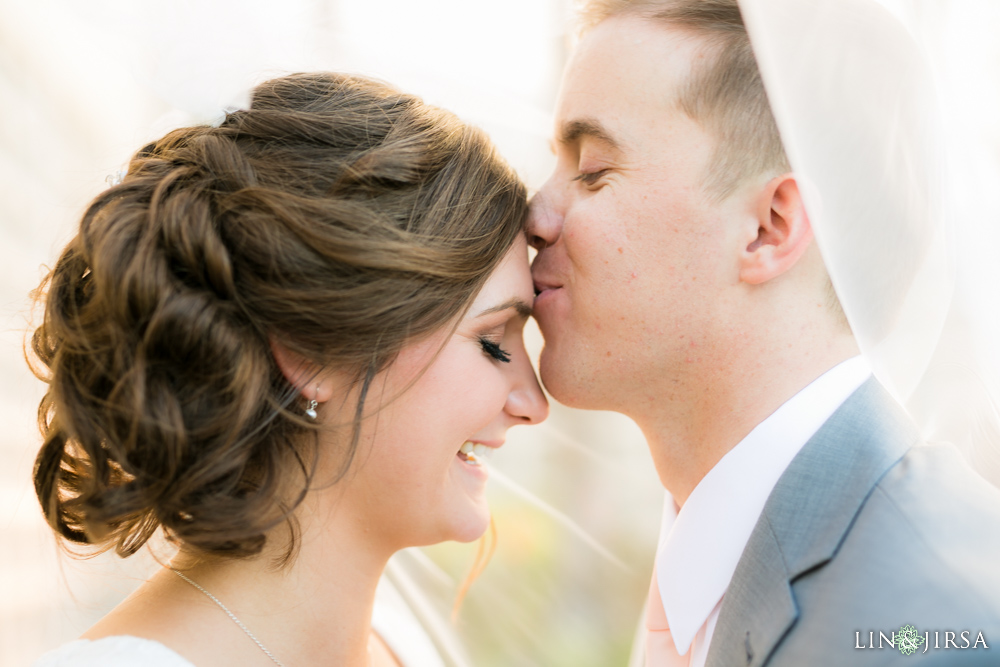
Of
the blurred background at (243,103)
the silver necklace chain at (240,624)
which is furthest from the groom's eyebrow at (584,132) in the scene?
the silver necklace chain at (240,624)

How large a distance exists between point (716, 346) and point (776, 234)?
32 cm

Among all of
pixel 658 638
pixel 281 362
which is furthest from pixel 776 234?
pixel 281 362

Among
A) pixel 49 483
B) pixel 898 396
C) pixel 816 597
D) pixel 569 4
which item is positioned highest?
pixel 569 4

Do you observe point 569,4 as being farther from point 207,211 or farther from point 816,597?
point 816,597

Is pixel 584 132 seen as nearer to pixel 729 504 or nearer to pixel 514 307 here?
pixel 514 307

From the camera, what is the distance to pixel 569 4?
7.38 ft

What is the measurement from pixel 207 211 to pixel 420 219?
47 cm

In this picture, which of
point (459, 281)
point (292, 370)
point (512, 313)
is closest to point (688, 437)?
point (512, 313)

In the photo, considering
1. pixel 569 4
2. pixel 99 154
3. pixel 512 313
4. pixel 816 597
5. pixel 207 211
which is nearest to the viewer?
pixel 816 597

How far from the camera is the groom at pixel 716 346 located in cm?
144

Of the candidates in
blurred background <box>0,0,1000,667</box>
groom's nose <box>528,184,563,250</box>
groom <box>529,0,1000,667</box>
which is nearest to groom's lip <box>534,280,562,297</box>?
groom <box>529,0,1000,667</box>

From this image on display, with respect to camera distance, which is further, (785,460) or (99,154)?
(99,154)

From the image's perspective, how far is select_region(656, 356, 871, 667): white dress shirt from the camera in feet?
5.57

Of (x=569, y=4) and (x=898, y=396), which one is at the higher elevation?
(x=569, y=4)
